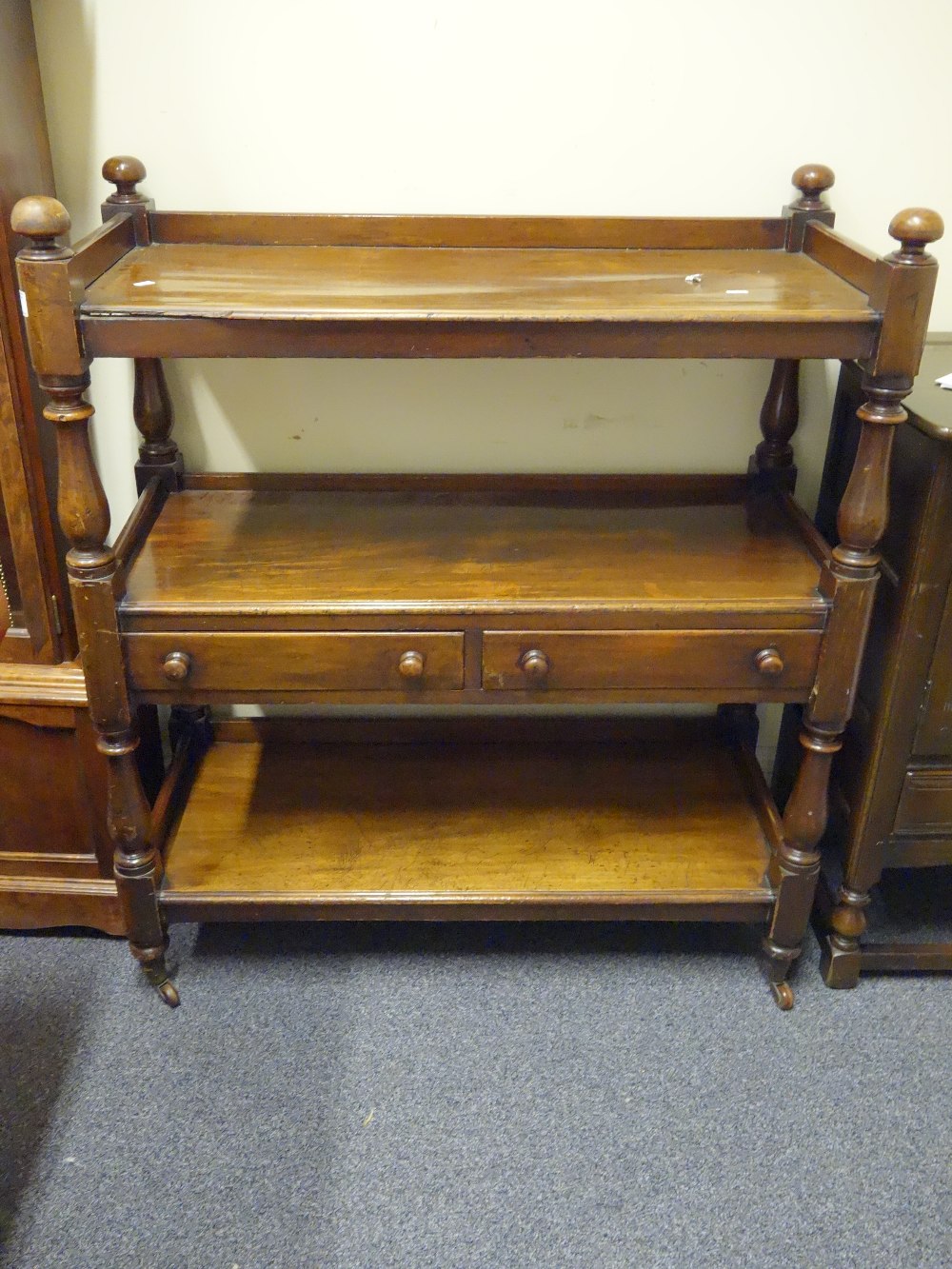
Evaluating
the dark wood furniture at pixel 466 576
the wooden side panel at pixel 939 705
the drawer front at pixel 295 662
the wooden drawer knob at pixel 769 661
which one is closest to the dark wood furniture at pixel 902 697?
the wooden side panel at pixel 939 705

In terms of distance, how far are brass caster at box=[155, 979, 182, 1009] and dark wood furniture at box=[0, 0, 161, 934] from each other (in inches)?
6.4

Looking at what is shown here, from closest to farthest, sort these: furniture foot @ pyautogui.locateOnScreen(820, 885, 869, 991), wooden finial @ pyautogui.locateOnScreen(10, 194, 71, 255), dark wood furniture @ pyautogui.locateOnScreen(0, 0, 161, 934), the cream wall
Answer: wooden finial @ pyautogui.locateOnScreen(10, 194, 71, 255), dark wood furniture @ pyautogui.locateOnScreen(0, 0, 161, 934), the cream wall, furniture foot @ pyautogui.locateOnScreen(820, 885, 869, 991)

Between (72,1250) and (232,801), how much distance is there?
0.76 meters

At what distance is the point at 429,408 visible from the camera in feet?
6.59

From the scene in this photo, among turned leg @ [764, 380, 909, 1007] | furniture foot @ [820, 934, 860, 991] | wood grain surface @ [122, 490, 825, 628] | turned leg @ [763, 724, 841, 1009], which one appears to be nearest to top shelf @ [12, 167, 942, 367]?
turned leg @ [764, 380, 909, 1007]

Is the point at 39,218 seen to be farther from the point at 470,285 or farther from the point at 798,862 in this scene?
the point at 798,862

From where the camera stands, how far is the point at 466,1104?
67.4 inches

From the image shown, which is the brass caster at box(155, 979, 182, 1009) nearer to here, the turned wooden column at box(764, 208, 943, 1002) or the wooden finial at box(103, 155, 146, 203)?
the turned wooden column at box(764, 208, 943, 1002)

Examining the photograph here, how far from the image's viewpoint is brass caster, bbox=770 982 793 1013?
Answer: 1.89 m

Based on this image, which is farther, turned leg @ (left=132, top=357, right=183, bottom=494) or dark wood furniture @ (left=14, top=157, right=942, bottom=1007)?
turned leg @ (left=132, top=357, right=183, bottom=494)

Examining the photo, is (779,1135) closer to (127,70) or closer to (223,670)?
(223,670)

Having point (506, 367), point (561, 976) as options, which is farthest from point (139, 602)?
point (561, 976)

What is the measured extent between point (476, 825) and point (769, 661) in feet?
2.10

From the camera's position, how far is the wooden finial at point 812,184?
1803mm
